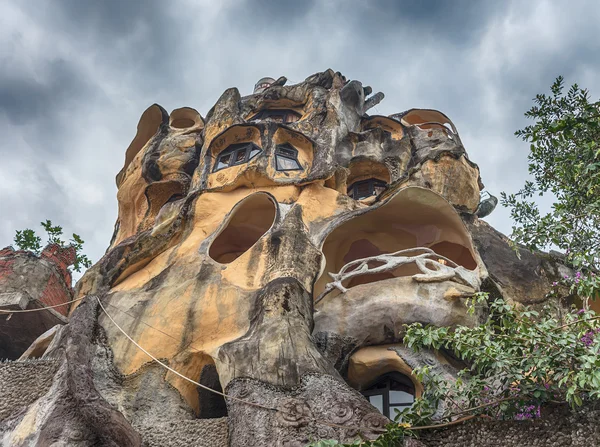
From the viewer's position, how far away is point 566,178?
855cm

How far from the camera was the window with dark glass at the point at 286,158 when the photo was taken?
607 inches

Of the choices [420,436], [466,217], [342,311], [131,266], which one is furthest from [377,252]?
[420,436]

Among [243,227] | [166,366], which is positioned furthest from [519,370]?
[243,227]

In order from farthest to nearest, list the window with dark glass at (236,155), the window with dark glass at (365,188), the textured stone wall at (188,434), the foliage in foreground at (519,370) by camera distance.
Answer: the window with dark glass at (365,188)
the window with dark glass at (236,155)
the textured stone wall at (188,434)
the foliage in foreground at (519,370)

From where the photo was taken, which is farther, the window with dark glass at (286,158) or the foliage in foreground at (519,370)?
the window with dark glass at (286,158)

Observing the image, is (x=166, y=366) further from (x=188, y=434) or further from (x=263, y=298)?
(x=263, y=298)

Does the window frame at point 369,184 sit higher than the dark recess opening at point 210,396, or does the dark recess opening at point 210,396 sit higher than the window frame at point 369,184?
the window frame at point 369,184

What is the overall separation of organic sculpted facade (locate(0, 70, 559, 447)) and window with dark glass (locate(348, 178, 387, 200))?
0.04m

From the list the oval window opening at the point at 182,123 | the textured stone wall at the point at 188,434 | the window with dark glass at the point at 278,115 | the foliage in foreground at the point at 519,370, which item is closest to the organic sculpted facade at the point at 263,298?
the textured stone wall at the point at 188,434

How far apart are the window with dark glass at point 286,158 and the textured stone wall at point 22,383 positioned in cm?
727

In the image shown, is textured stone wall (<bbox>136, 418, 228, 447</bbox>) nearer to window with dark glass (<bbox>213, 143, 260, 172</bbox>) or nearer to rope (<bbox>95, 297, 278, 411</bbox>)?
rope (<bbox>95, 297, 278, 411</bbox>)

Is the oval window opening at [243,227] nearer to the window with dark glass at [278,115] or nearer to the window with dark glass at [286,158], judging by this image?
the window with dark glass at [286,158]

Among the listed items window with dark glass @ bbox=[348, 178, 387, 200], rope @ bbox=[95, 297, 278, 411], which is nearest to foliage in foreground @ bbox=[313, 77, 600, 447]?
rope @ bbox=[95, 297, 278, 411]

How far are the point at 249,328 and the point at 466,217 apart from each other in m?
9.48
